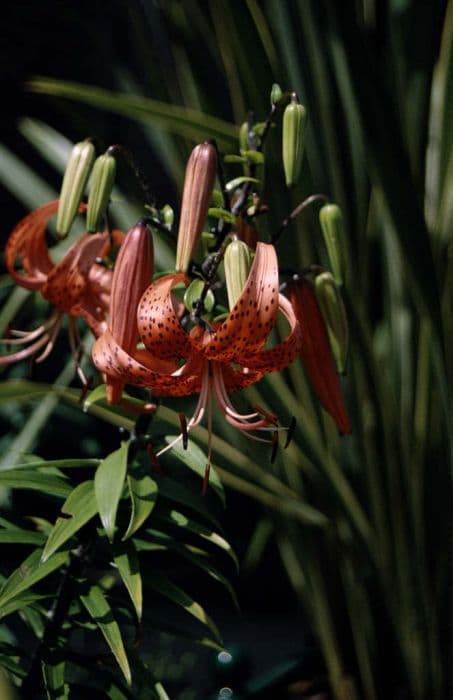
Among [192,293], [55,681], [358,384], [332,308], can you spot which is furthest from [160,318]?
[358,384]

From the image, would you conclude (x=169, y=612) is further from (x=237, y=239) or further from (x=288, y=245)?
(x=237, y=239)

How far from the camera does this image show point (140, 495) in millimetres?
635

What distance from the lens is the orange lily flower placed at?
0.57 metres

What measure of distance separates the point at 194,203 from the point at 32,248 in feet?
0.73

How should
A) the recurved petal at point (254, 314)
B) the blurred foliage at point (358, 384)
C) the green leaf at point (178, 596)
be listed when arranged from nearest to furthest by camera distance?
the recurved petal at point (254, 314) → the green leaf at point (178, 596) → the blurred foliage at point (358, 384)

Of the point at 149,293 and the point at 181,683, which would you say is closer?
the point at 149,293

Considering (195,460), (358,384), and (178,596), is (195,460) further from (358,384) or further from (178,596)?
(358,384)

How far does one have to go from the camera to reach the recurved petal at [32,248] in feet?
2.46

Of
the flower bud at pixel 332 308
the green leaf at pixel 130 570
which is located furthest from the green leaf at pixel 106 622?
the flower bud at pixel 332 308

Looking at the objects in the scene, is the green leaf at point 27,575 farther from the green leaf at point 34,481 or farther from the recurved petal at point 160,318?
the recurved petal at point 160,318

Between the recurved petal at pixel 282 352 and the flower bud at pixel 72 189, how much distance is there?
15 cm

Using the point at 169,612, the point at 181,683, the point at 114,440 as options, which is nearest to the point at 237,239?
the point at 181,683

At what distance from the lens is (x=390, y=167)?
1.92ft

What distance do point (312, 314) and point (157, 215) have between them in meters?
0.13
